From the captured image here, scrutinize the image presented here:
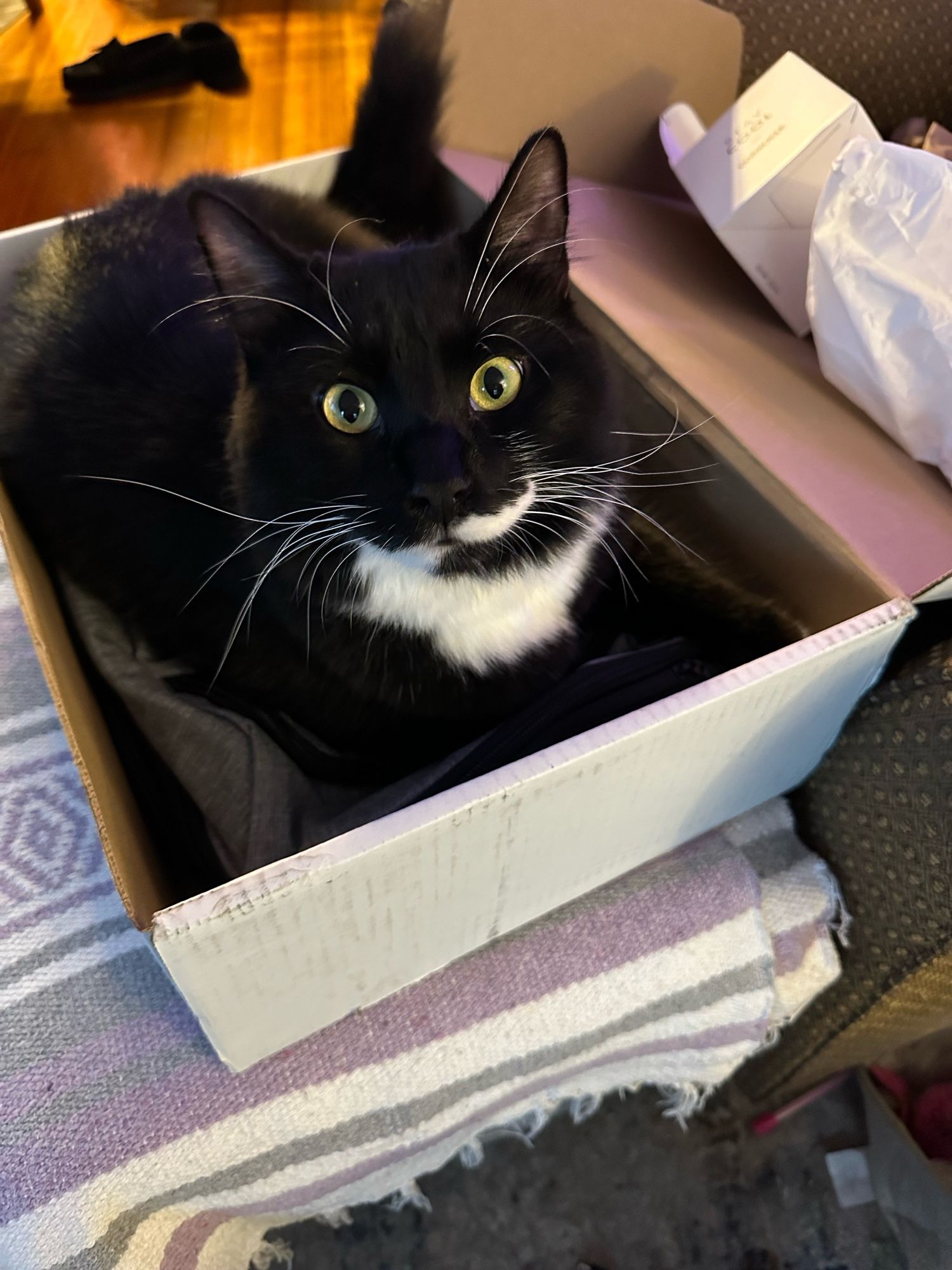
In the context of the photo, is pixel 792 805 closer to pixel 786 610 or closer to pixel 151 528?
pixel 786 610

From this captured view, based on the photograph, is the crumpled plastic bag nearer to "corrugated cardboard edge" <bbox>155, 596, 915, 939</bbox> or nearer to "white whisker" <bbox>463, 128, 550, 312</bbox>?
"corrugated cardboard edge" <bbox>155, 596, 915, 939</bbox>

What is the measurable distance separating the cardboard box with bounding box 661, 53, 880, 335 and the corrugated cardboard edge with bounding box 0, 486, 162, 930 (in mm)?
904

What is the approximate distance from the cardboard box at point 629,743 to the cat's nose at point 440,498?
191 millimetres

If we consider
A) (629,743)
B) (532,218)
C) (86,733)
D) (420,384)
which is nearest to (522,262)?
(532,218)

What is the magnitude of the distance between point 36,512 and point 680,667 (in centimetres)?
75

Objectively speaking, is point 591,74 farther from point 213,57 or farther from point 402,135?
point 213,57

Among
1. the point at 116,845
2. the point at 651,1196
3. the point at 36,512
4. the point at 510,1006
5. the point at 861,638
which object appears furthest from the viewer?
the point at 651,1196

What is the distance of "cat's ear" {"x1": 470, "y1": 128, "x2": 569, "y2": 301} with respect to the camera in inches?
25.5

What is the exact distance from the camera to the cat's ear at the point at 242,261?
610 millimetres

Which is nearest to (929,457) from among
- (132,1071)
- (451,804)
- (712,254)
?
(712,254)

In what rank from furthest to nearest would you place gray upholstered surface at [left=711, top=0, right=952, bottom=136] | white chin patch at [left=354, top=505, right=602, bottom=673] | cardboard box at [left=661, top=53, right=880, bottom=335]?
gray upholstered surface at [left=711, top=0, right=952, bottom=136] < cardboard box at [left=661, top=53, right=880, bottom=335] < white chin patch at [left=354, top=505, right=602, bottom=673]

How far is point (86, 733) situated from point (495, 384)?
430 millimetres

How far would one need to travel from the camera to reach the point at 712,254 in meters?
1.18

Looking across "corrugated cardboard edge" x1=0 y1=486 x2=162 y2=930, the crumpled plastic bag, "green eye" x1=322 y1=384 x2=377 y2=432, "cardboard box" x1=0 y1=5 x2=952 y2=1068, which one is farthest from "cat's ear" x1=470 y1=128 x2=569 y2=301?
"corrugated cardboard edge" x1=0 y1=486 x2=162 y2=930
